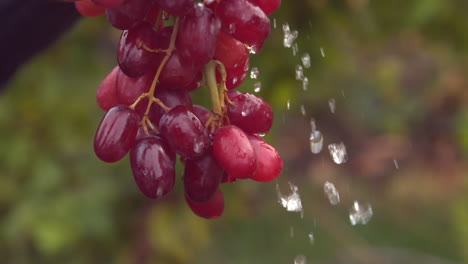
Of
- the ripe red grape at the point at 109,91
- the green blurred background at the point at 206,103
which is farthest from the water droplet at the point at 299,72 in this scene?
the ripe red grape at the point at 109,91

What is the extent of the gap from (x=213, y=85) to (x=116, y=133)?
0.25 feet

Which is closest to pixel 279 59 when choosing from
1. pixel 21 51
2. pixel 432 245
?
pixel 21 51

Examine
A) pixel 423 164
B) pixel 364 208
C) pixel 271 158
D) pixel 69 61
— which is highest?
pixel 271 158

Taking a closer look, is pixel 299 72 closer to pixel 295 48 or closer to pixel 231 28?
pixel 295 48

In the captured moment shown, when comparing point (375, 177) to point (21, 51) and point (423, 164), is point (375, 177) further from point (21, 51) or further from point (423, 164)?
point (21, 51)

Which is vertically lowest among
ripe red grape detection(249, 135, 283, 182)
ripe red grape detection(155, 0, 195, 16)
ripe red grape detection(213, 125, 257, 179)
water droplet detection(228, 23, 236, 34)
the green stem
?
ripe red grape detection(249, 135, 283, 182)

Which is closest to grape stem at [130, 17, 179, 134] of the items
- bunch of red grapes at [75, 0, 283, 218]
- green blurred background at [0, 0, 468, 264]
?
bunch of red grapes at [75, 0, 283, 218]

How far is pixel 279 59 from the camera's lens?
1.62 metres

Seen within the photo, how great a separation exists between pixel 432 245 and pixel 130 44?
12.6ft

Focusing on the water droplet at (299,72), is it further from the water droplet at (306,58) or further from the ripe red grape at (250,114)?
the ripe red grape at (250,114)

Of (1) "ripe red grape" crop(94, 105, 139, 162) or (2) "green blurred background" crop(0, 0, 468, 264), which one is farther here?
(2) "green blurred background" crop(0, 0, 468, 264)

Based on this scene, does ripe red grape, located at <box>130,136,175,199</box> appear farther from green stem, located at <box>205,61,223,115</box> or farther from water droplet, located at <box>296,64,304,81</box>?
water droplet, located at <box>296,64,304,81</box>

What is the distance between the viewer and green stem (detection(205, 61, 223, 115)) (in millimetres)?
461

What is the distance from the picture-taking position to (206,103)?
160cm
